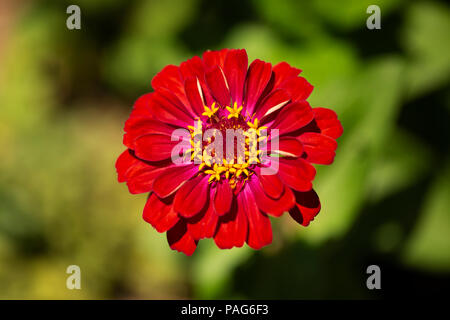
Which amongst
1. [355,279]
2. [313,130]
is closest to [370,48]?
[313,130]

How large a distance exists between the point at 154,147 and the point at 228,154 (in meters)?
0.30

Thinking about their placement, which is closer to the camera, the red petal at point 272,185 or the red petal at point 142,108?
the red petal at point 272,185

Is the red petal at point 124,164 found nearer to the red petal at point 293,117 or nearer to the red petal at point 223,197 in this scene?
the red petal at point 223,197

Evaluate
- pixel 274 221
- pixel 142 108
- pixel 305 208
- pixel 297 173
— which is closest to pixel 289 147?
pixel 297 173

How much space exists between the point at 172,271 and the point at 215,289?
2.00 feet

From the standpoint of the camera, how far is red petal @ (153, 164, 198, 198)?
4.17ft

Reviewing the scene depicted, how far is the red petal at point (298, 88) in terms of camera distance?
1.32m

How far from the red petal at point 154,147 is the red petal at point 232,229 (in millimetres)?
297

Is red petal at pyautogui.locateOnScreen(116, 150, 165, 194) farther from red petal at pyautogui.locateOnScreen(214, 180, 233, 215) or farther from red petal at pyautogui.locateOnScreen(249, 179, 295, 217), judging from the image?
red petal at pyautogui.locateOnScreen(249, 179, 295, 217)

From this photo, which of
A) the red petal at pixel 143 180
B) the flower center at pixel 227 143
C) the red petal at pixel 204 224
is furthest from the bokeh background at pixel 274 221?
the red petal at pixel 143 180

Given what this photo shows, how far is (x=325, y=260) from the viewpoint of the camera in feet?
6.65

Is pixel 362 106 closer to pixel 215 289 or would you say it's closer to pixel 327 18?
pixel 327 18

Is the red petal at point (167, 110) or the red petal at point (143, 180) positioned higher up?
the red petal at point (167, 110)

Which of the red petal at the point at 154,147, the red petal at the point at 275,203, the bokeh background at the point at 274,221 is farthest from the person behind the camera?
the bokeh background at the point at 274,221
